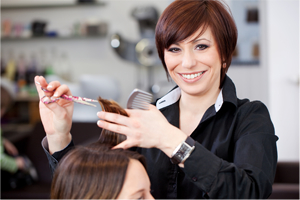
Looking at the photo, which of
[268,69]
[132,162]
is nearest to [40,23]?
[268,69]

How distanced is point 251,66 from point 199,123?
7.46 ft

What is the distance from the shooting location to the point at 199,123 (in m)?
1.08

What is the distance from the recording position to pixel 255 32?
12.2ft

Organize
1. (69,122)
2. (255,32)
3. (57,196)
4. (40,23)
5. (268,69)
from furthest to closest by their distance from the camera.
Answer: (40,23)
(255,32)
(268,69)
(69,122)
(57,196)

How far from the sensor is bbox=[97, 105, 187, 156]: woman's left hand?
74 cm

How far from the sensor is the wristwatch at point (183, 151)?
0.76 metres

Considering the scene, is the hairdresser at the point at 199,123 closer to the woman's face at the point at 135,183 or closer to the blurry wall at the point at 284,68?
the woman's face at the point at 135,183

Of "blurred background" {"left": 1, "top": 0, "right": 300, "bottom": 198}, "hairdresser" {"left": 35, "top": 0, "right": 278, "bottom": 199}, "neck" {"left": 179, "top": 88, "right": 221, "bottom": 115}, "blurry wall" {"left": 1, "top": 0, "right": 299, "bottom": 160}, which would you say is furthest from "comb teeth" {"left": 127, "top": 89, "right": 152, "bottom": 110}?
"blurred background" {"left": 1, "top": 0, "right": 300, "bottom": 198}

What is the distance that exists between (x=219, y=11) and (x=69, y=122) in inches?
25.1

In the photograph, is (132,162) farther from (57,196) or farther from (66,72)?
(66,72)

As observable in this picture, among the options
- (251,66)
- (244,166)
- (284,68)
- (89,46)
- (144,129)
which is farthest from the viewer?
(89,46)

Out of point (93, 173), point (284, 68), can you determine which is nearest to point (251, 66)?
point (284, 68)

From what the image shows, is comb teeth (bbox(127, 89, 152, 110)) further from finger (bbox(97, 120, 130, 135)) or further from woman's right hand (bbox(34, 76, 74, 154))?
woman's right hand (bbox(34, 76, 74, 154))

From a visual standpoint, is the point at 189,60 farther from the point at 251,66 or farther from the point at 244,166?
the point at 251,66
